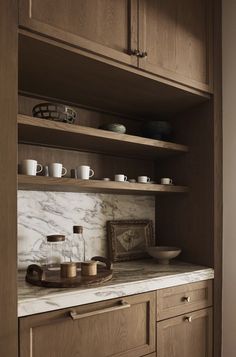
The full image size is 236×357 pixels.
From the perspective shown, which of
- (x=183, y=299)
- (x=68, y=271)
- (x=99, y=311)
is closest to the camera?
(x=99, y=311)

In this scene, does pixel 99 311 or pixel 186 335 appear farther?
pixel 186 335

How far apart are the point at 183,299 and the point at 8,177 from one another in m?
1.15

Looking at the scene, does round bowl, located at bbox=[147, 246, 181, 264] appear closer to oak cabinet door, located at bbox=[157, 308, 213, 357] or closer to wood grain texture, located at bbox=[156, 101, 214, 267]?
wood grain texture, located at bbox=[156, 101, 214, 267]

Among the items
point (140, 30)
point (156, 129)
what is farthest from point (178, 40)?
point (156, 129)

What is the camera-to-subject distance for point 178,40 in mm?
1810

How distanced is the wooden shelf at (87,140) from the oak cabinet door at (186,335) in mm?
970

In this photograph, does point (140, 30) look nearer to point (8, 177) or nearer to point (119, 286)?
point (8, 177)

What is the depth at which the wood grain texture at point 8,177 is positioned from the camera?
1.18 metres

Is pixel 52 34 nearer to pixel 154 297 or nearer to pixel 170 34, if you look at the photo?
pixel 170 34

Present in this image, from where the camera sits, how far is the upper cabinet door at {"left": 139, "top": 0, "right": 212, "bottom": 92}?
5.47 ft

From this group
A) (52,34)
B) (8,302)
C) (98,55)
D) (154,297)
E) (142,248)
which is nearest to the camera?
(8,302)

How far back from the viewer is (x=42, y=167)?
1.78 meters

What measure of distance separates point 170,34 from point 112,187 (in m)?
0.90

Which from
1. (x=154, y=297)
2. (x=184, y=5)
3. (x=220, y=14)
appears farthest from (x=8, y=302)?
(x=220, y=14)
